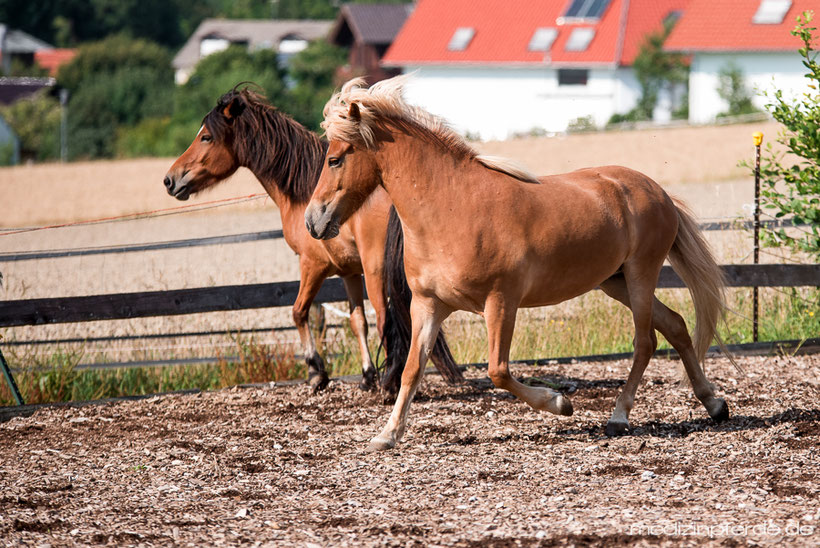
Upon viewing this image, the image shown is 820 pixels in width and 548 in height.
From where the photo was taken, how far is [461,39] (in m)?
47.8

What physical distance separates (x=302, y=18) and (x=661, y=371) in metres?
90.7

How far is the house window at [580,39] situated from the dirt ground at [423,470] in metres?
38.2

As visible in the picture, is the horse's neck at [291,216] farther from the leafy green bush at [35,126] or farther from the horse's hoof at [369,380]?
the leafy green bush at [35,126]

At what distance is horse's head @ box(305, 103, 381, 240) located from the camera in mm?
5348

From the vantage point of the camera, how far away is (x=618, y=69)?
4309 centimetres

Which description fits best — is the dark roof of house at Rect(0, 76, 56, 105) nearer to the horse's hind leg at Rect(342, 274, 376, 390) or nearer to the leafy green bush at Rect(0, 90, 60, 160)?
the leafy green bush at Rect(0, 90, 60, 160)

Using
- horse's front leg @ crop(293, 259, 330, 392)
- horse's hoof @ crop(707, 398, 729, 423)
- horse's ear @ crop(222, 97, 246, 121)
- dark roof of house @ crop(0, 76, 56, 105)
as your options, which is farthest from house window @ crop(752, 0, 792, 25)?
dark roof of house @ crop(0, 76, 56, 105)

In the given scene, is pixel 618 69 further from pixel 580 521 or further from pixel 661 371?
pixel 580 521

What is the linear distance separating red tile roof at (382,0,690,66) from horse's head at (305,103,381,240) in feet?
128

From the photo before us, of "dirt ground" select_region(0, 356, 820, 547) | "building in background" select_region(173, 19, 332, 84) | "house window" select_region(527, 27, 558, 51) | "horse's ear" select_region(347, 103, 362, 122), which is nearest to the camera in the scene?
"dirt ground" select_region(0, 356, 820, 547)

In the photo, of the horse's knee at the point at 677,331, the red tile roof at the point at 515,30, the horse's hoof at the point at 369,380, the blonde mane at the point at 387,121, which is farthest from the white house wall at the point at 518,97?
the blonde mane at the point at 387,121

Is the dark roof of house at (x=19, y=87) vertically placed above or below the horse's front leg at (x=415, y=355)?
below

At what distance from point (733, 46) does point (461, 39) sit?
14.1m

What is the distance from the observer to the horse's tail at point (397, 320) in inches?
263
